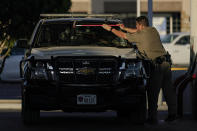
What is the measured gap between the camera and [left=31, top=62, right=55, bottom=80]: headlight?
1223 cm

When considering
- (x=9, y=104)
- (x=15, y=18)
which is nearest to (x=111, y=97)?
(x=9, y=104)

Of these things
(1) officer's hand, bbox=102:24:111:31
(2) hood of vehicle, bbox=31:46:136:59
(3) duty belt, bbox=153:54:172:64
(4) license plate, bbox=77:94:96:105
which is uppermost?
(1) officer's hand, bbox=102:24:111:31

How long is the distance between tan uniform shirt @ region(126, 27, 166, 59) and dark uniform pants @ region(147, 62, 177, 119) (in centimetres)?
23

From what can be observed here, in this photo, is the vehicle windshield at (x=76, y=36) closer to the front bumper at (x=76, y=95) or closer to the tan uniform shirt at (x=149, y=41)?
the tan uniform shirt at (x=149, y=41)

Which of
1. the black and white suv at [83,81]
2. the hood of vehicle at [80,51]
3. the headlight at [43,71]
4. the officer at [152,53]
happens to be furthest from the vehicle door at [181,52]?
the headlight at [43,71]

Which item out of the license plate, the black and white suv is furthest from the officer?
the license plate

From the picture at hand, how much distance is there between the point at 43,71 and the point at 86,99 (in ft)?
2.72

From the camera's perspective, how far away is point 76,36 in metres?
13.8

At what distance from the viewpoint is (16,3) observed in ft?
92.7

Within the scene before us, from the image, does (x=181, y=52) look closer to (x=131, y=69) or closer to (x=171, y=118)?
(x=171, y=118)

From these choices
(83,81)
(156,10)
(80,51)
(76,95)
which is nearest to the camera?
(76,95)

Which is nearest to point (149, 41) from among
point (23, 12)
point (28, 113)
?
point (28, 113)

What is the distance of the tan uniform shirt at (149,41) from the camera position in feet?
43.7

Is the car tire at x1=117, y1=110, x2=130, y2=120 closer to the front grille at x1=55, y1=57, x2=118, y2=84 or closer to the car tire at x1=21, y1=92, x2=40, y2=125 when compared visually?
the car tire at x1=21, y1=92, x2=40, y2=125
